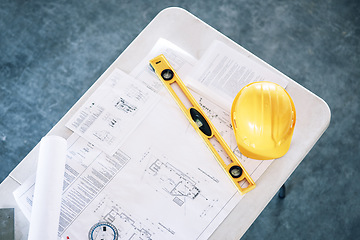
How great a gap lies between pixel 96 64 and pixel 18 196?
3.53 ft

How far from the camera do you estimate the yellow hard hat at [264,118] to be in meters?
1.13

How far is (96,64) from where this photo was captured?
2199 mm

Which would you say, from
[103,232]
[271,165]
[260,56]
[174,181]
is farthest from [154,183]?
[260,56]


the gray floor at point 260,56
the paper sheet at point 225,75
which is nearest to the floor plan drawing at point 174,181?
the paper sheet at point 225,75

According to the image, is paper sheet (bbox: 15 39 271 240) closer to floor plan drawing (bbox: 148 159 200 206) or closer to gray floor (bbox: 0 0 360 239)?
floor plan drawing (bbox: 148 159 200 206)

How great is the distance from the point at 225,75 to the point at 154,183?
0.36m

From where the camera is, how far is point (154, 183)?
1239mm

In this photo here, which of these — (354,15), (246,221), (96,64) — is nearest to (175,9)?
(246,221)

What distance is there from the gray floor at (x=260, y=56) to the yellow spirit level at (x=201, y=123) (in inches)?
30.1

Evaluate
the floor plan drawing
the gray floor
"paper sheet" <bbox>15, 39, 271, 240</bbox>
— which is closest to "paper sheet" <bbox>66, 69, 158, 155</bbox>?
"paper sheet" <bbox>15, 39, 271, 240</bbox>

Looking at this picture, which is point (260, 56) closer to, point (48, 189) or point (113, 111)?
point (113, 111)

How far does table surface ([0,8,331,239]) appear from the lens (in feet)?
4.00

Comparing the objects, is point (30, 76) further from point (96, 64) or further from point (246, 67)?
point (246, 67)

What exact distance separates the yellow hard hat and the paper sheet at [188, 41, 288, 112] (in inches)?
4.4
